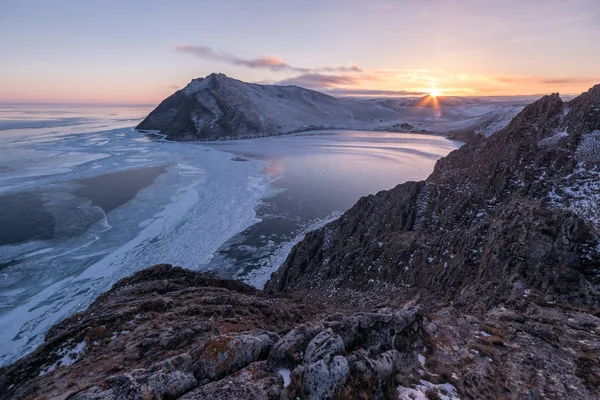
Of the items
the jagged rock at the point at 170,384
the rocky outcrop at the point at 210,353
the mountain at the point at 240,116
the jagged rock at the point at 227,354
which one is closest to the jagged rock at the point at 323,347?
the rocky outcrop at the point at 210,353

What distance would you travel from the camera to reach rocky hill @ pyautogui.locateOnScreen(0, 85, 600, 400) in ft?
20.5

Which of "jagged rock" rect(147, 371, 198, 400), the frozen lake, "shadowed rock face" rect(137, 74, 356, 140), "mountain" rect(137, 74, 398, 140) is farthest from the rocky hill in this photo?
"mountain" rect(137, 74, 398, 140)

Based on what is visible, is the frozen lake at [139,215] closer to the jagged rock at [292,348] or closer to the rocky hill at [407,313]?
the rocky hill at [407,313]

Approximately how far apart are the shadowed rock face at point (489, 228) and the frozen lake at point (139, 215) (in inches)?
253

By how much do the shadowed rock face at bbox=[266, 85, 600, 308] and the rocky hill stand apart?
86mm

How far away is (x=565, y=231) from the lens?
12523 mm

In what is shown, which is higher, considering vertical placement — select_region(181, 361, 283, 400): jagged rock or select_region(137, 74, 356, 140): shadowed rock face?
select_region(137, 74, 356, 140): shadowed rock face

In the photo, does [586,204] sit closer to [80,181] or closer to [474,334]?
[474,334]

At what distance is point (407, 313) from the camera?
848 cm

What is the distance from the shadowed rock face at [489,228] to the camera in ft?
40.2

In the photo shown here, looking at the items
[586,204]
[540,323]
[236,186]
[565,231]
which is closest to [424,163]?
[236,186]

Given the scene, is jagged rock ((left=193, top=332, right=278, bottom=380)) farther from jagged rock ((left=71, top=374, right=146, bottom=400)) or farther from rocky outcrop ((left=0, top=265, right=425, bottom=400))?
jagged rock ((left=71, top=374, right=146, bottom=400))

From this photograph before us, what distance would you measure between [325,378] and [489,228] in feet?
42.3

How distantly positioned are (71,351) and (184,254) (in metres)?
16.4
